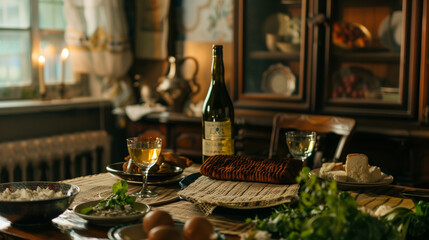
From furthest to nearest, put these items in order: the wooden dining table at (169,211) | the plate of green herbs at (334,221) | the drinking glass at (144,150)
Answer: the drinking glass at (144,150) → the wooden dining table at (169,211) → the plate of green herbs at (334,221)

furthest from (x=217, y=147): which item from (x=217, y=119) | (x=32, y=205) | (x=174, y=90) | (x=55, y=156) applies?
(x=55, y=156)

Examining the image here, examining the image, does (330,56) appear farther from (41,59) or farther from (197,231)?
(197,231)

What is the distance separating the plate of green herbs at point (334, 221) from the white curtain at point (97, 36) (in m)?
2.80

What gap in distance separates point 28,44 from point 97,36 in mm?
447

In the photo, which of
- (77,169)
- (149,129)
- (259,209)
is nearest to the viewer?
(259,209)

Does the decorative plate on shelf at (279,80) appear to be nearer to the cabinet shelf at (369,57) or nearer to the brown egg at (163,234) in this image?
the cabinet shelf at (369,57)

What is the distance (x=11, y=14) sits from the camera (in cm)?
359

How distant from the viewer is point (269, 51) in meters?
3.26

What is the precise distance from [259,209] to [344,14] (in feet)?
6.08

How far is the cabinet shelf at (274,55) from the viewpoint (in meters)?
3.15

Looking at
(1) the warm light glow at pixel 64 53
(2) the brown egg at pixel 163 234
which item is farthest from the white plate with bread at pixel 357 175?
(1) the warm light glow at pixel 64 53

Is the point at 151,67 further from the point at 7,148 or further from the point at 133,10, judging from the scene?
the point at 7,148

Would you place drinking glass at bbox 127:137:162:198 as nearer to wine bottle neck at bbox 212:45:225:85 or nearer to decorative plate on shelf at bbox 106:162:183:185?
decorative plate on shelf at bbox 106:162:183:185

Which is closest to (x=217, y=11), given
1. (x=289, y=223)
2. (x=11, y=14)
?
(x=11, y=14)
